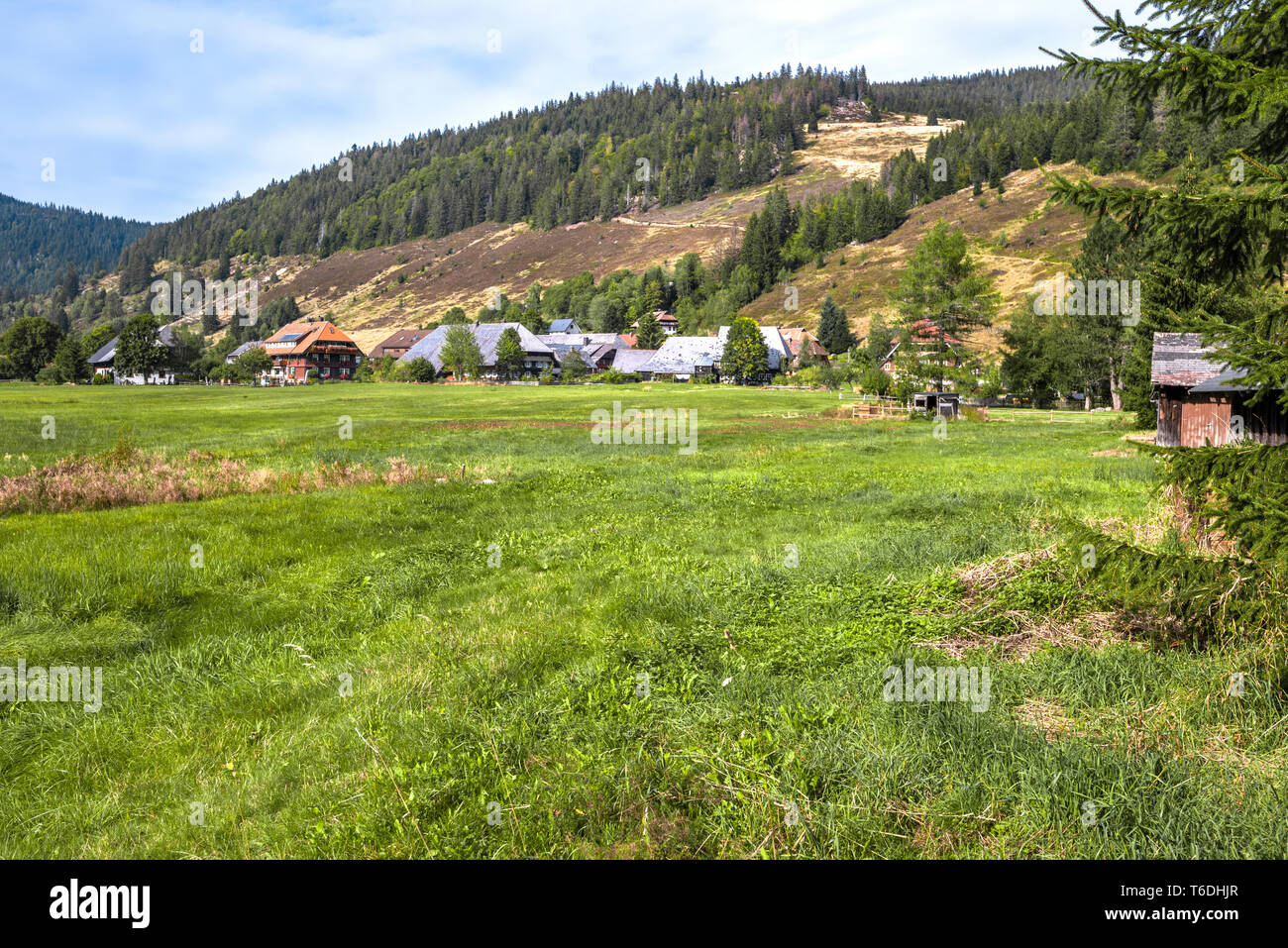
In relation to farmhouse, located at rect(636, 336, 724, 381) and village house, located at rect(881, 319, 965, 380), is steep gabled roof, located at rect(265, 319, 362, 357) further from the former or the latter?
village house, located at rect(881, 319, 965, 380)

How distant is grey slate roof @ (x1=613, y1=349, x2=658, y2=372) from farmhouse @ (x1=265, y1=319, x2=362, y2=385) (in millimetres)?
65310

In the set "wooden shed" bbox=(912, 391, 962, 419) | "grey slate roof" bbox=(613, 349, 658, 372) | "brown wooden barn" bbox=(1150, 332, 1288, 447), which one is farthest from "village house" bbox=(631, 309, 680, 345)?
"brown wooden barn" bbox=(1150, 332, 1288, 447)

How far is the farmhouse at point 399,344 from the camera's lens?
504 ft

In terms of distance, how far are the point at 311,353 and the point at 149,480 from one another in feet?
483

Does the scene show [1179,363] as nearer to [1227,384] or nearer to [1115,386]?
[1227,384]

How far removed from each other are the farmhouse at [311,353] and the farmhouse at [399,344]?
6227 millimetres

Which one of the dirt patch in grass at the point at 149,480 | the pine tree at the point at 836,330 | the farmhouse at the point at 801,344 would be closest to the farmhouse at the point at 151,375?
the farmhouse at the point at 801,344

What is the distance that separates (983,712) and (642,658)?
10.6ft

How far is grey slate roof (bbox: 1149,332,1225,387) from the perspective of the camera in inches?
945

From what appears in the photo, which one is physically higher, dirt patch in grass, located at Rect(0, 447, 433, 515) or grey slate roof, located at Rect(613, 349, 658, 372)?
grey slate roof, located at Rect(613, 349, 658, 372)

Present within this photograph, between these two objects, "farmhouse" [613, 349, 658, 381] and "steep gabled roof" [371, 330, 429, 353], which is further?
"steep gabled roof" [371, 330, 429, 353]

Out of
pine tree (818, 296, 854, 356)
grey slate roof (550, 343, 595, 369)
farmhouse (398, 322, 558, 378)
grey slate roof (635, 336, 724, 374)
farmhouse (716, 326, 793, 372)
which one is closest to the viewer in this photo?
farmhouse (716, 326, 793, 372)

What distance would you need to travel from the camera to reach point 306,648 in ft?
25.8
